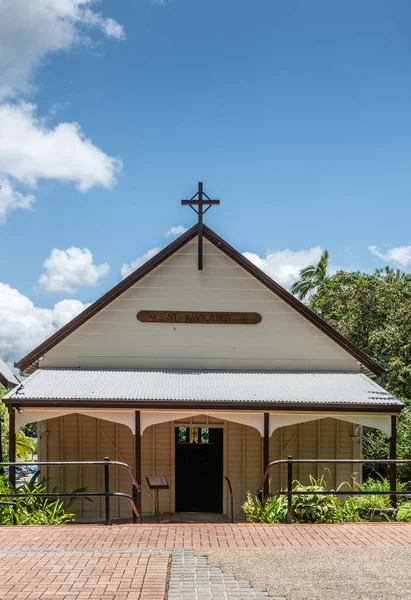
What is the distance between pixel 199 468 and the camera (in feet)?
48.8

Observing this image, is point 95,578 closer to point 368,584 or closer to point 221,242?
point 368,584

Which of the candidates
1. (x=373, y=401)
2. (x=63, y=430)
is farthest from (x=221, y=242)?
(x=63, y=430)

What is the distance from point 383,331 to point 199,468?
307 inches

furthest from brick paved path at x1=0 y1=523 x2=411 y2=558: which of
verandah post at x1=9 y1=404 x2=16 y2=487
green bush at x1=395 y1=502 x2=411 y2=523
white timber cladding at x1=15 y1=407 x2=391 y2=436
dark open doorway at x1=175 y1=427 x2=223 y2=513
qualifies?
dark open doorway at x1=175 y1=427 x2=223 y2=513

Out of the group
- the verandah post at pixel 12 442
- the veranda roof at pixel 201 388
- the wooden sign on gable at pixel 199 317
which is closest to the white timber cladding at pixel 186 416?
the verandah post at pixel 12 442

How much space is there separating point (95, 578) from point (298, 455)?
776 cm

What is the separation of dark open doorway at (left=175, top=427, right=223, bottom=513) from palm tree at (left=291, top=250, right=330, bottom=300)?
2808 centimetres

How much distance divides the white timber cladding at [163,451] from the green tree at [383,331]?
3122 millimetres

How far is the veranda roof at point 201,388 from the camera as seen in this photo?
10.6 metres

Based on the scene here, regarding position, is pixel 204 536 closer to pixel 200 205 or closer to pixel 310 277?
pixel 200 205

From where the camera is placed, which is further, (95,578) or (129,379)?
(129,379)

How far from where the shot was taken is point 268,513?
8883 millimetres

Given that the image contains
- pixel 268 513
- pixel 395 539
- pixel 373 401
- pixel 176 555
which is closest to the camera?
pixel 176 555

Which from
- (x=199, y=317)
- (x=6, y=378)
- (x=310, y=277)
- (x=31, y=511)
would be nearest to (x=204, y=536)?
(x=31, y=511)
